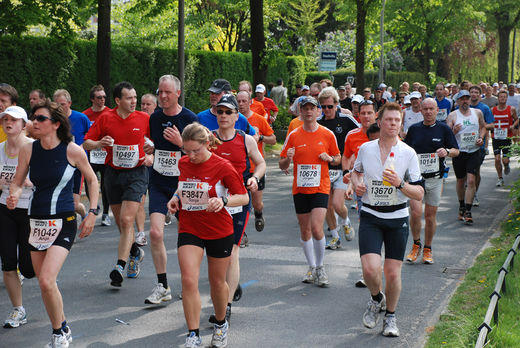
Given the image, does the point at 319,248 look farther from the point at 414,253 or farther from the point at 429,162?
the point at 429,162

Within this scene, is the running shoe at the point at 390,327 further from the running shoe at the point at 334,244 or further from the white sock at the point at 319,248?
the running shoe at the point at 334,244

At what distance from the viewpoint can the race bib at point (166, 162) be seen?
25.1 ft

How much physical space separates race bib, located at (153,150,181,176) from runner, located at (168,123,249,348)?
5.46 feet

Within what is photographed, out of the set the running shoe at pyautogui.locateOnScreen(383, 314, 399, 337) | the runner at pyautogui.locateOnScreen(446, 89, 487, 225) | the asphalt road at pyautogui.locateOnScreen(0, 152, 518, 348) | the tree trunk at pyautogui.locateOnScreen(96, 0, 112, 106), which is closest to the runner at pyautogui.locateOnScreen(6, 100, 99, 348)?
the asphalt road at pyautogui.locateOnScreen(0, 152, 518, 348)

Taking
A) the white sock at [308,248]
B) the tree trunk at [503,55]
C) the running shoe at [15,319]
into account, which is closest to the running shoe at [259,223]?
the white sock at [308,248]

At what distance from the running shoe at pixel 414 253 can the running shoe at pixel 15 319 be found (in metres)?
4.99

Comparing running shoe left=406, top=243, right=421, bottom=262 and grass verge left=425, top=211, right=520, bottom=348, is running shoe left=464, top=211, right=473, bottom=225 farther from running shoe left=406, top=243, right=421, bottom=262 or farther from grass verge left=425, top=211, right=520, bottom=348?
running shoe left=406, top=243, right=421, bottom=262

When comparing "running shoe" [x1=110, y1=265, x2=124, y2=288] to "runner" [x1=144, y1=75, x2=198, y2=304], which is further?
"running shoe" [x1=110, y1=265, x2=124, y2=288]

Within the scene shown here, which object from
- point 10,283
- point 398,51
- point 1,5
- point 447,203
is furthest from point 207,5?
point 10,283

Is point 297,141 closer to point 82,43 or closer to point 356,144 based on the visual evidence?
point 356,144

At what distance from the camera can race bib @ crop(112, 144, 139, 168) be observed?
8.49m

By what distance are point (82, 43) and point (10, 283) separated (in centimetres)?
1590

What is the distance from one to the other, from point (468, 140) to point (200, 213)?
27.1 ft

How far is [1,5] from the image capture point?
646 inches
